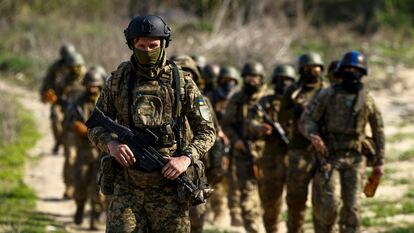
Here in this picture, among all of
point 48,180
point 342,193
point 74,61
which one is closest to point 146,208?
point 342,193

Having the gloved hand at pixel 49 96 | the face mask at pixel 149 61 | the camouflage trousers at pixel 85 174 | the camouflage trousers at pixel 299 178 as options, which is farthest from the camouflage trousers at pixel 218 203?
the face mask at pixel 149 61

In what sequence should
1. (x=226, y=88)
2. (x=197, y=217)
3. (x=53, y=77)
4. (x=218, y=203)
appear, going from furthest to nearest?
(x=53, y=77), (x=218, y=203), (x=226, y=88), (x=197, y=217)

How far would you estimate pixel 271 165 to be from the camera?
9.41 m

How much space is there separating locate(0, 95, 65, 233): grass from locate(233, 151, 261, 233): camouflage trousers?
2205 mm

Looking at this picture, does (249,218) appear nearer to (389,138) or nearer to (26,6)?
(389,138)

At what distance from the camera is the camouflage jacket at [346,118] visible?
25.1 ft

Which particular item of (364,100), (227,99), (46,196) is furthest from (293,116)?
(46,196)

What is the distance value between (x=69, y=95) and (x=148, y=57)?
267 inches

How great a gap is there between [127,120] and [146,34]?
60 cm

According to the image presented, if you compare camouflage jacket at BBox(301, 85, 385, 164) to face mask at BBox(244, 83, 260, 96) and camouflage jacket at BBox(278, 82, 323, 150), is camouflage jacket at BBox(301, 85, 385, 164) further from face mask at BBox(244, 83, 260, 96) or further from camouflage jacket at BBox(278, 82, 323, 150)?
face mask at BBox(244, 83, 260, 96)

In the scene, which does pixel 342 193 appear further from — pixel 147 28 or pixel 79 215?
pixel 79 215

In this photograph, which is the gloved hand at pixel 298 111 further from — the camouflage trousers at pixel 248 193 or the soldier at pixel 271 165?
the camouflage trousers at pixel 248 193

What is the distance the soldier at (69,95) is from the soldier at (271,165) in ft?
9.02

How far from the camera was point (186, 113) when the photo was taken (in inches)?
219
